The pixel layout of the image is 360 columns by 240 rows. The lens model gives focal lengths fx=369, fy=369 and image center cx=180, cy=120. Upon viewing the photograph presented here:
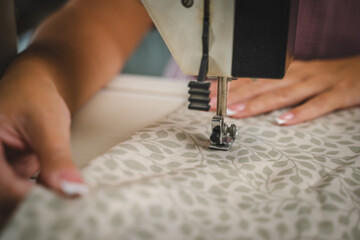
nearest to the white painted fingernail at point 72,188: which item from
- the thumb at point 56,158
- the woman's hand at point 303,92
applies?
the thumb at point 56,158

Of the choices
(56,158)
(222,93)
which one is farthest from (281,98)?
(56,158)

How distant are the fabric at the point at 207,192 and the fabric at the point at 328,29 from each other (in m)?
0.53

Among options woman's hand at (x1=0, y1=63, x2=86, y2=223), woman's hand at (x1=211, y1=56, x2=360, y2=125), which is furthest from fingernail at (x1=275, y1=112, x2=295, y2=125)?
woman's hand at (x1=0, y1=63, x2=86, y2=223)

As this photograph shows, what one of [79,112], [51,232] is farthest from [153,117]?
[51,232]

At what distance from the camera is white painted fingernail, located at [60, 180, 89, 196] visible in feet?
1.44

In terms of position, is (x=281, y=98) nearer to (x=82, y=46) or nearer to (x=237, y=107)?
(x=237, y=107)

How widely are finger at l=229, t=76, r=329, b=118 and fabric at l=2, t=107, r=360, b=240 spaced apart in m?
0.10

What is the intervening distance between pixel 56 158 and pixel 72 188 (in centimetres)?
5

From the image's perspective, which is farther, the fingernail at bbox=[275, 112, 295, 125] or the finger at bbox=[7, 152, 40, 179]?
the fingernail at bbox=[275, 112, 295, 125]

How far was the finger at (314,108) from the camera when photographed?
778mm

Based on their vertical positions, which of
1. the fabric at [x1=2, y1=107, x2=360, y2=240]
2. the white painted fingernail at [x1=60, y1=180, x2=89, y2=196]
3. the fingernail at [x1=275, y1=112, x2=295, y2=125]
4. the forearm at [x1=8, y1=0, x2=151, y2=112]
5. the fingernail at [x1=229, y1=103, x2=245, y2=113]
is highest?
the forearm at [x1=8, y1=0, x2=151, y2=112]

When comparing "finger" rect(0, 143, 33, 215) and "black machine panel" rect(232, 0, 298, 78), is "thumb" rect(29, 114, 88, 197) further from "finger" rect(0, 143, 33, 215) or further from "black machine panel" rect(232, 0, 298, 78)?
"black machine panel" rect(232, 0, 298, 78)

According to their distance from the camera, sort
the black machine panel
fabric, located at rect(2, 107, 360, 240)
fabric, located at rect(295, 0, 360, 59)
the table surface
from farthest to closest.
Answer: fabric, located at rect(295, 0, 360, 59) < the table surface < the black machine panel < fabric, located at rect(2, 107, 360, 240)

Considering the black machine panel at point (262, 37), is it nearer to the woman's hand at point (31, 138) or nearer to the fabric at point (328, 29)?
the woman's hand at point (31, 138)
